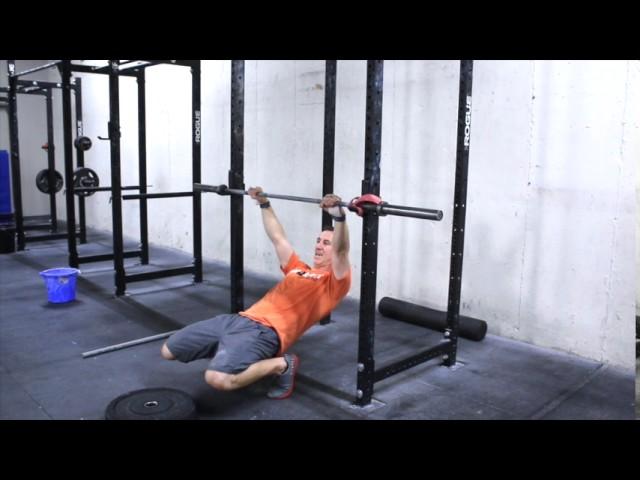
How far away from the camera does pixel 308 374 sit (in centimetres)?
293

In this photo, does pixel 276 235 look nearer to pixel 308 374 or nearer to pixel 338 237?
pixel 338 237

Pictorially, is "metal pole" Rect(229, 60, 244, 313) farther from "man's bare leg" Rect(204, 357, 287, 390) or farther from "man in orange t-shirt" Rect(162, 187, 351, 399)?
"man's bare leg" Rect(204, 357, 287, 390)

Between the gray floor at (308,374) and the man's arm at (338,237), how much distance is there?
1.99 ft

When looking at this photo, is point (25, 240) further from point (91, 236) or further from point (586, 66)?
point (586, 66)

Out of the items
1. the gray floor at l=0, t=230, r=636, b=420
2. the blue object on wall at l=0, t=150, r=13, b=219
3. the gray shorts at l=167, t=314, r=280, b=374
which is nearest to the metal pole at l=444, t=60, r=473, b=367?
the gray floor at l=0, t=230, r=636, b=420

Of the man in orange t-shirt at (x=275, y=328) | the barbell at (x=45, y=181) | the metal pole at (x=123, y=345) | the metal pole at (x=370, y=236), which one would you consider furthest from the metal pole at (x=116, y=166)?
the barbell at (x=45, y=181)

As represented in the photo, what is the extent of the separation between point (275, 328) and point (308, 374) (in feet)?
1.71

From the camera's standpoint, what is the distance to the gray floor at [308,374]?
252 cm

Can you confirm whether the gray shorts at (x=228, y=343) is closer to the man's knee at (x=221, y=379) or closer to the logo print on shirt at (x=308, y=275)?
the man's knee at (x=221, y=379)

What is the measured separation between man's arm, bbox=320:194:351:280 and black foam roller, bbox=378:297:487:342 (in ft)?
3.64

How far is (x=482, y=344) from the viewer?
135 inches

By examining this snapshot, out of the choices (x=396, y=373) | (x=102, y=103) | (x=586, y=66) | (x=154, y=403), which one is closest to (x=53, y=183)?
(x=102, y=103)

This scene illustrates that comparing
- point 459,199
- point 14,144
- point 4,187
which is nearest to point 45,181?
point 14,144

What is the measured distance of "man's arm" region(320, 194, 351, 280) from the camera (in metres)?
2.49
